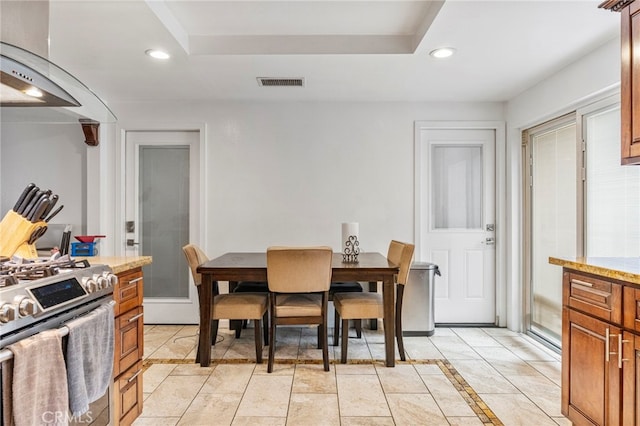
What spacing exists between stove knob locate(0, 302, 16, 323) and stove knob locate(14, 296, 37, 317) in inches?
1.0

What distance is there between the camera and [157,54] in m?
2.79

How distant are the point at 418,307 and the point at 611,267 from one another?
2.09 metres

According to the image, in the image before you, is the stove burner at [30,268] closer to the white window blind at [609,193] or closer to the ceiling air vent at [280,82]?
the ceiling air vent at [280,82]

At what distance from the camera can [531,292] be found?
3.78 m

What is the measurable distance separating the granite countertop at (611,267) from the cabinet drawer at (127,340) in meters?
2.26

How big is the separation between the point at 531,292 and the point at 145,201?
4020 millimetres

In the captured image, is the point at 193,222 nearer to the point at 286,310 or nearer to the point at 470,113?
the point at 286,310

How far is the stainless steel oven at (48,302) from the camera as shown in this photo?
45.6 inches

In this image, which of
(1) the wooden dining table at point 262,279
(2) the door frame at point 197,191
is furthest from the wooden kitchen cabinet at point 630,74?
(2) the door frame at point 197,191

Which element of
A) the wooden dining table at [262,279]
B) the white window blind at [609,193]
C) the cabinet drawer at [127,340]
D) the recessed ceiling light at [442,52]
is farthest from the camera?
the wooden dining table at [262,279]

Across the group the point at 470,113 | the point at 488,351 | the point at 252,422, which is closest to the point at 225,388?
the point at 252,422

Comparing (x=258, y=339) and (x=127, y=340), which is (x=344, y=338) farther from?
(x=127, y=340)

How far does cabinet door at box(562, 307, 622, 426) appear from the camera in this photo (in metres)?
1.68

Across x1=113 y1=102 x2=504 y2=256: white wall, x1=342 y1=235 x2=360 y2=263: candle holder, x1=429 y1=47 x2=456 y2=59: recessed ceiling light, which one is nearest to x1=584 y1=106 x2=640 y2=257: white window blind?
x1=429 y1=47 x2=456 y2=59: recessed ceiling light
